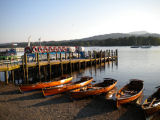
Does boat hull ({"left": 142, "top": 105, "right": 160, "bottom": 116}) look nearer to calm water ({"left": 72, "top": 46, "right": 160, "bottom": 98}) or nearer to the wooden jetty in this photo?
calm water ({"left": 72, "top": 46, "right": 160, "bottom": 98})

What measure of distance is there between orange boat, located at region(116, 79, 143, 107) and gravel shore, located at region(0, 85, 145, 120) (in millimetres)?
719

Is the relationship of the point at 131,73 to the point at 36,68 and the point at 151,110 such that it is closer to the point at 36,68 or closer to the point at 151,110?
the point at 36,68

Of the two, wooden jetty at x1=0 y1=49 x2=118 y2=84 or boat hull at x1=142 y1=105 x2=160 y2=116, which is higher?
wooden jetty at x1=0 y1=49 x2=118 y2=84

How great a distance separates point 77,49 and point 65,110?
33083mm

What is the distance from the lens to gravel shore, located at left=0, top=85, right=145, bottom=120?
12.1m

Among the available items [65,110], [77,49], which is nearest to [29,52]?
[77,49]

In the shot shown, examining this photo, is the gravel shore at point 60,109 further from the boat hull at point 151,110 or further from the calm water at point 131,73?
the calm water at point 131,73

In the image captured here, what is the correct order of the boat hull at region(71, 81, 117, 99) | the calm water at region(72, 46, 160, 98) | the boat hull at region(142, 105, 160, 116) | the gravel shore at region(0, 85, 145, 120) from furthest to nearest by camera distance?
1. the calm water at region(72, 46, 160, 98)
2. the boat hull at region(71, 81, 117, 99)
3. the gravel shore at region(0, 85, 145, 120)
4. the boat hull at region(142, 105, 160, 116)

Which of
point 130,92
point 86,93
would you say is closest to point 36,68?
point 86,93

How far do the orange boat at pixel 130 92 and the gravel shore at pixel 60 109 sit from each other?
719mm

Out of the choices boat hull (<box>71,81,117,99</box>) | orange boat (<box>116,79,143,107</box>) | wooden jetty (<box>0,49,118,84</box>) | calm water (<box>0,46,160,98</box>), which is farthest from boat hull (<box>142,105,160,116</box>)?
wooden jetty (<box>0,49,118,84</box>)

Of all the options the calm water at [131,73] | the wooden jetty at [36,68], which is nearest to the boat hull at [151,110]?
the calm water at [131,73]

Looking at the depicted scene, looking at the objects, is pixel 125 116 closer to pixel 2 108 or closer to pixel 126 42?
pixel 2 108

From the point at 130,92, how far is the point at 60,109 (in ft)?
26.7
